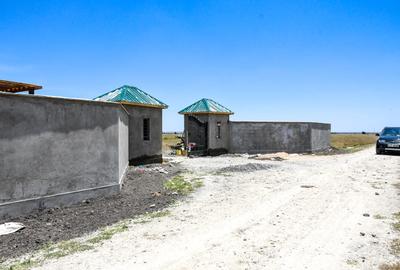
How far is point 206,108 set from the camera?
77.7ft

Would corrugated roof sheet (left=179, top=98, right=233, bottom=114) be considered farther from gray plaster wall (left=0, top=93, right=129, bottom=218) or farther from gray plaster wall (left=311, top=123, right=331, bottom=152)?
gray plaster wall (left=0, top=93, right=129, bottom=218)

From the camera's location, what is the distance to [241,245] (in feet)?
18.0

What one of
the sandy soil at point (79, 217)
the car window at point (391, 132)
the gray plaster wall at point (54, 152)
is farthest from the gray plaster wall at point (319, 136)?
the gray plaster wall at point (54, 152)

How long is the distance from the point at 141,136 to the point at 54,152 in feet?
29.0

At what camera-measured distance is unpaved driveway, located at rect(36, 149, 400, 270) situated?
4836 millimetres

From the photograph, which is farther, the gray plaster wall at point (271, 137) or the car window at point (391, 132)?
the gray plaster wall at point (271, 137)

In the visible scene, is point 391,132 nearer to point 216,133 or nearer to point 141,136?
point 216,133

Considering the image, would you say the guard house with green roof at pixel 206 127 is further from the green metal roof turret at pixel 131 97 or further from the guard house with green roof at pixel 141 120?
the green metal roof turret at pixel 131 97

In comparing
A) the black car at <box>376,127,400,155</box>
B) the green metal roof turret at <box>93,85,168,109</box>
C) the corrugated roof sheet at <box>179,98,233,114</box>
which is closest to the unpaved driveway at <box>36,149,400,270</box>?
the green metal roof turret at <box>93,85,168,109</box>

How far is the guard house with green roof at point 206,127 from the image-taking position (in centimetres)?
2370

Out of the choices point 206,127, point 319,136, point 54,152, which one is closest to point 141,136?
point 206,127

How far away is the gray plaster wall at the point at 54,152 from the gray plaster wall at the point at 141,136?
614cm

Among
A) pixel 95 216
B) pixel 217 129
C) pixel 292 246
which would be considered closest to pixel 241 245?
pixel 292 246

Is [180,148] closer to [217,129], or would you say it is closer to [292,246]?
[217,129]
